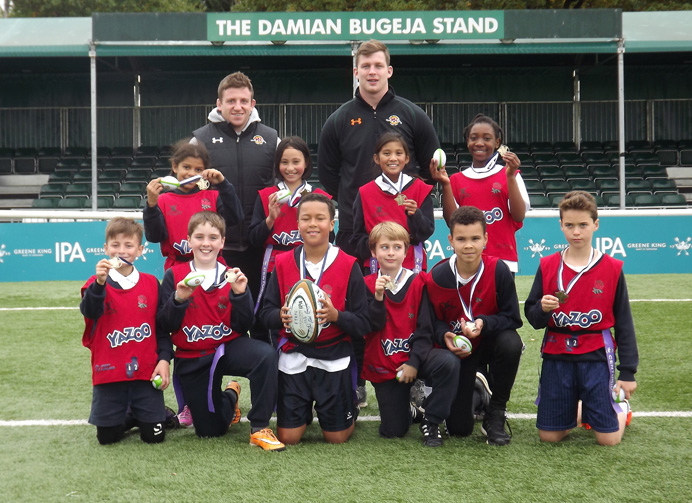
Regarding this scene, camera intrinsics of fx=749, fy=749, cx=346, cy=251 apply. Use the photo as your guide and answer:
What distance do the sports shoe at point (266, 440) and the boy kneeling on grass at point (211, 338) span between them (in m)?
0.04

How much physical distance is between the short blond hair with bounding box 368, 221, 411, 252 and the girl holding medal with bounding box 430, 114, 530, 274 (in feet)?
1.74

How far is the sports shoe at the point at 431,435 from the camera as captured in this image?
12.8ft

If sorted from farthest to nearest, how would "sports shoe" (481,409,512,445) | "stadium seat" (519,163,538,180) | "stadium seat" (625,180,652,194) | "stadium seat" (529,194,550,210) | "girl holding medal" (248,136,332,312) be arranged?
1. "stadium seat" (519,163,538,180)
2. "stadium seat" (625,180,652,194)
3. "stadium seat" (529,194,550,210)
4. "girl holding medal" (248,136,332,312)
5. "sports shoe" (481,409,512,445)

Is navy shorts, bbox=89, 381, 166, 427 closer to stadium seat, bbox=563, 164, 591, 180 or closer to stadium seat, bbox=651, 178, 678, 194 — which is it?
stadium seat, bbox=651, 178, 678, 194

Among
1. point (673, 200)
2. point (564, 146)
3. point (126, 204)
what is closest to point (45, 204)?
point (126, 204)

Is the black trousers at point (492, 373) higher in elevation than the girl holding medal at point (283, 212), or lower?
lower

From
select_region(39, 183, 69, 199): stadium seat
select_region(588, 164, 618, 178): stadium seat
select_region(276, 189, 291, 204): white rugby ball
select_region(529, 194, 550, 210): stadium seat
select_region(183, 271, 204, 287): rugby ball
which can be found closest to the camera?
select_region(183, 271, 204, 287): rugby ball

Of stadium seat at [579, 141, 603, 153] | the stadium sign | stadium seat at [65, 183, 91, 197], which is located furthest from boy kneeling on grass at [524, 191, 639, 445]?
stadium seat at [579, 141, 603, 153]

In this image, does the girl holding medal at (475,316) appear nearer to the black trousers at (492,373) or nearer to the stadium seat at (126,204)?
the black trousers at (492,373)

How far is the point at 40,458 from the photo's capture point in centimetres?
376

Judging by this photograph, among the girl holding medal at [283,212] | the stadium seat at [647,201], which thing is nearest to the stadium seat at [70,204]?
the stadium seat at [647,201]

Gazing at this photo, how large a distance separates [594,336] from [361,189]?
1.57 metres

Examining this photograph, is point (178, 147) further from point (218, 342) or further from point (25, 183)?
point (25, 183)

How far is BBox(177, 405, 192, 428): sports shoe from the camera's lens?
4.42m
